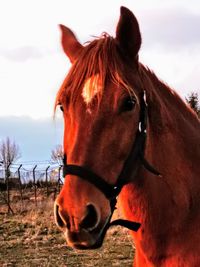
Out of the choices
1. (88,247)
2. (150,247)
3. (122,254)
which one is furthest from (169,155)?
(122,254)

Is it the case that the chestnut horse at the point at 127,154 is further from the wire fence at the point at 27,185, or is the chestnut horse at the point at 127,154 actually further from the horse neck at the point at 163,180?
the wire fence at the point at 27,185

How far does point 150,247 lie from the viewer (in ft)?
10.8

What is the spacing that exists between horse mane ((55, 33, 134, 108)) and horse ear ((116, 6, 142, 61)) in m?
0.06

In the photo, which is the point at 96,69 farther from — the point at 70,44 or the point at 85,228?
the point at 85,228

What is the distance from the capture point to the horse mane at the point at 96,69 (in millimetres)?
2984

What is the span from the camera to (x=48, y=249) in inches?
468

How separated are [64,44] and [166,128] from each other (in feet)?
3.24

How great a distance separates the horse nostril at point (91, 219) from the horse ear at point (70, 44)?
3.78 feet

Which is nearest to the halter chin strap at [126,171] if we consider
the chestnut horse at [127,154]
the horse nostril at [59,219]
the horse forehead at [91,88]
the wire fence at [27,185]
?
the chestnut horse at [127,154]

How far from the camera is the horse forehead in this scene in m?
2.90

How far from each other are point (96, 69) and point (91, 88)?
0.16 meters

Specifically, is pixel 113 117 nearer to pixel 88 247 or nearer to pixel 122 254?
pixel 88 247

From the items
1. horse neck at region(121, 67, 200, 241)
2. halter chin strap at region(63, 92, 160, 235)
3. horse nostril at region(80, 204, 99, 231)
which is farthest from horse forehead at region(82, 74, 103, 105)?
horse nostril at region(80, 204, 99, 231)

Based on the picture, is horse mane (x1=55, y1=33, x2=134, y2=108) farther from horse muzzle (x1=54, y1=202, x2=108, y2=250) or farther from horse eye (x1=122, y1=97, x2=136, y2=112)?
horse muzzle (x1=54, y1=202, x2=108, y2=250)
